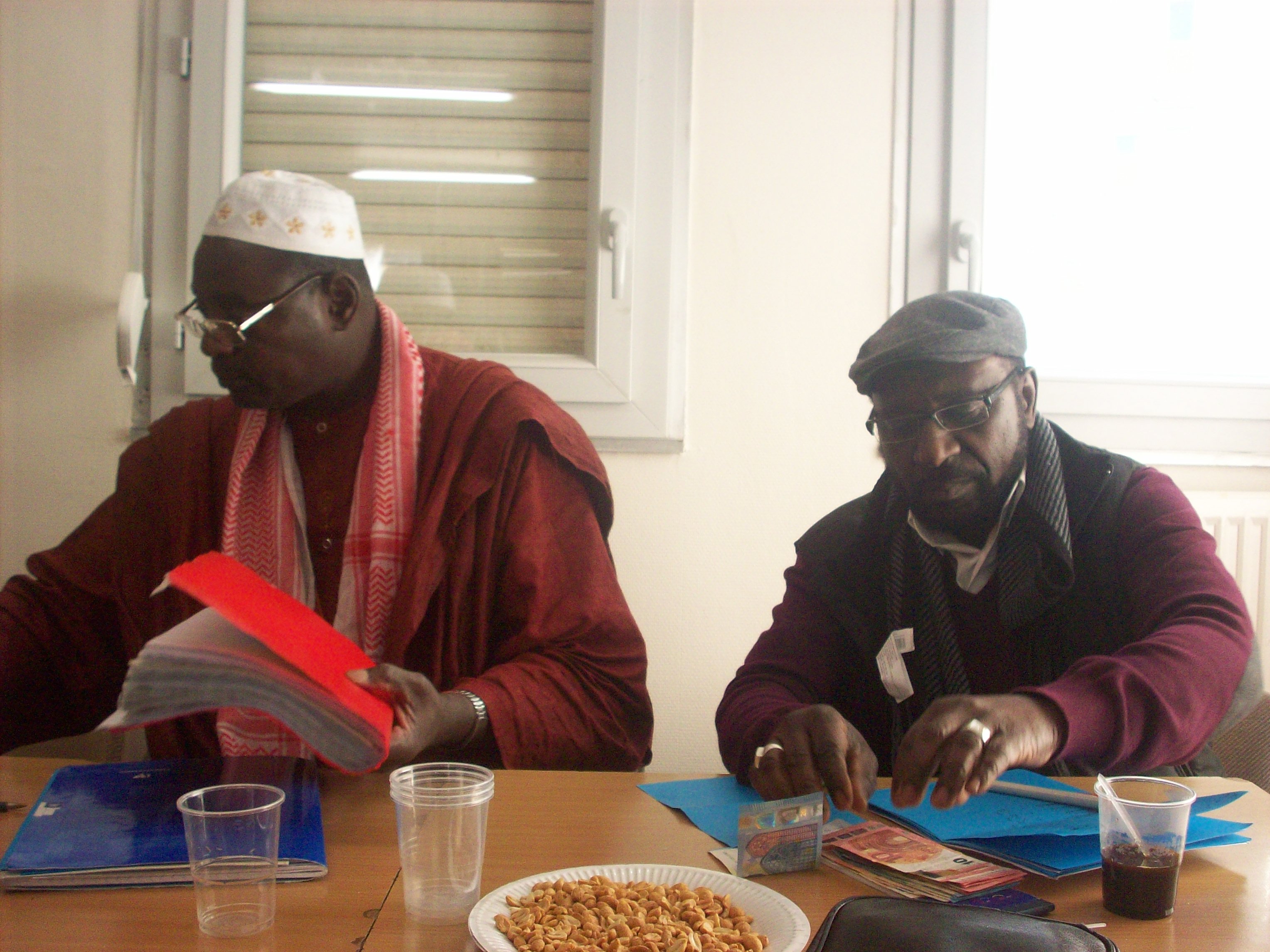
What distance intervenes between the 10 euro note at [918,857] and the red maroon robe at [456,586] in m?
0.57

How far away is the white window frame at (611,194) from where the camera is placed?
2.33 meters

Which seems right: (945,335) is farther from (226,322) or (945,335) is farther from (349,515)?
(226,322)

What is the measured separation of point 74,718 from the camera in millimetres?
1915

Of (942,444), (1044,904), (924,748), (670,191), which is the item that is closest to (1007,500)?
(942,444)

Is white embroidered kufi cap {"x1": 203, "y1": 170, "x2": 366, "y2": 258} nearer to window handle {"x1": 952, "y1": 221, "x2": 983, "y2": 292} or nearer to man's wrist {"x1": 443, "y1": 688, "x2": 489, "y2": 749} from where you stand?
man's wrist {"x1": 443, "y1": 688, "x2": 489, "y2": 749}

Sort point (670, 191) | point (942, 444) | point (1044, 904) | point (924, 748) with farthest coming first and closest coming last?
point (670, 191) → point (942, 444) → point (924, 748) → point (1044, 904)

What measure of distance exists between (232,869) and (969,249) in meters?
2.04

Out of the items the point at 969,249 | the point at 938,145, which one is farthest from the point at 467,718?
the point at 938,145

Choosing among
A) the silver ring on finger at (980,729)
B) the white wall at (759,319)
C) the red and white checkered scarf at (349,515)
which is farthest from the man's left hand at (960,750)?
the white wall at (759,319)

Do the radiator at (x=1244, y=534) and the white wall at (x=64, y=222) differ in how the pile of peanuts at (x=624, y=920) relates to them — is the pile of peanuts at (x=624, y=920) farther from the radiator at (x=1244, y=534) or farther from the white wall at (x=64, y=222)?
the radiator at (x=1244, y=534)

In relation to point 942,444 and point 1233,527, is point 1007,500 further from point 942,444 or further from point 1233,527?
point 1233,527

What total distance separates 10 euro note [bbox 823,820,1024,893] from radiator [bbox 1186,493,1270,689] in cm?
169

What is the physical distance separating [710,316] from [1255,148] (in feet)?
4.61

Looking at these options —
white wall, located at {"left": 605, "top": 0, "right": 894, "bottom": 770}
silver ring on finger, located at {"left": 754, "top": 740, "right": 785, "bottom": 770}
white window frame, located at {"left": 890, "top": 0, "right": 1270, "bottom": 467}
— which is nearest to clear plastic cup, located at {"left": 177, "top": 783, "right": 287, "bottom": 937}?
silver ring on finger, located at {"left": 754, "top": 740, "right": 785, "bottom": 770}
